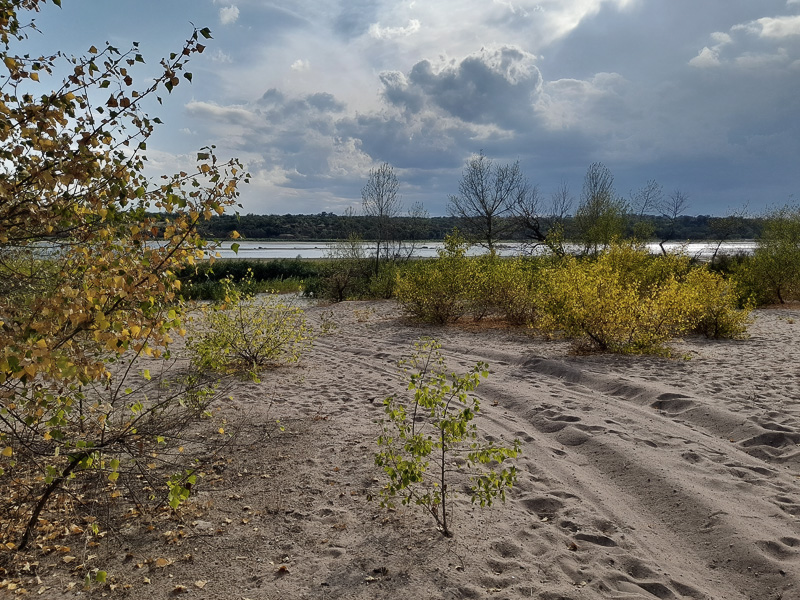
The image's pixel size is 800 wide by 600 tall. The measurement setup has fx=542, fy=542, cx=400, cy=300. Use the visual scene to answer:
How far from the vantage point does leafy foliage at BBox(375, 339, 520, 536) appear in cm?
320

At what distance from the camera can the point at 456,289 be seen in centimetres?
1176

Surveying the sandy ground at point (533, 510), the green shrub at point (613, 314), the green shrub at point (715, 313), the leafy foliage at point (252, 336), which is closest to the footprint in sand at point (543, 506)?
the sandy ground at point (533, 510)

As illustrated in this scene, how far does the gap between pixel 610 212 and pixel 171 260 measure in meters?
25.7

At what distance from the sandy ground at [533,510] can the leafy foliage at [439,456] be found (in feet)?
0.54

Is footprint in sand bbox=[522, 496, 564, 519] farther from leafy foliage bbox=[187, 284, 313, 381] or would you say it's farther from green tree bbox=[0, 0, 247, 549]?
leafy foliage bbox=[187, 284, 313, 381]

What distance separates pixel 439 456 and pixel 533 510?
3.59ft

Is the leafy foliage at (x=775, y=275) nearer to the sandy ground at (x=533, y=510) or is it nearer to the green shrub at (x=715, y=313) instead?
the green shrub at (x=715, y=313)

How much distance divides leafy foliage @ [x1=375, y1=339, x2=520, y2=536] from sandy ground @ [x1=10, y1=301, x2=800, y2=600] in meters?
0.16

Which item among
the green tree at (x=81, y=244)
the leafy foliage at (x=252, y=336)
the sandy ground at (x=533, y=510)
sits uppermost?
the green tree at (x=81, y=244)

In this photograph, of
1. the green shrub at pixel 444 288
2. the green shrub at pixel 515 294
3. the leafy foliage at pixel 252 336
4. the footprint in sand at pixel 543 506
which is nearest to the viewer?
the footprint in sand at pixel 543 506

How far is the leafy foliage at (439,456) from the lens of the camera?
3.20m

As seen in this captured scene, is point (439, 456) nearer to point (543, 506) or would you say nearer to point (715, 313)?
point (543, 506)

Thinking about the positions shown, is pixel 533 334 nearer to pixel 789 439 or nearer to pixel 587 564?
pixel 789 439

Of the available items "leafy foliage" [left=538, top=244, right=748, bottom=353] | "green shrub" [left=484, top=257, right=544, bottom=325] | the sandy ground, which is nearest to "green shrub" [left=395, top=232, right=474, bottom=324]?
"green shrub" [left=484, top=257, right=544, bottom=325]
